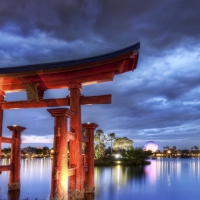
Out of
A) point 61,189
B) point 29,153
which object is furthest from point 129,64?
point 29,153

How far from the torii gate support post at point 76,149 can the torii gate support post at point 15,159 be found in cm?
481

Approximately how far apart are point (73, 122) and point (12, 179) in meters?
6.29

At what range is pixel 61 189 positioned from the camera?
441 inches

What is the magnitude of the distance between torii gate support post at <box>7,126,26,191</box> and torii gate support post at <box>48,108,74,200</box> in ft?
20.4

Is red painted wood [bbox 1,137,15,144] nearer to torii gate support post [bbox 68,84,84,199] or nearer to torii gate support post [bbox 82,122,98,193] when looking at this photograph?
torii gate support post [bbox 68,84,84,199]

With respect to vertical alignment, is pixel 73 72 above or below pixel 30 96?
above

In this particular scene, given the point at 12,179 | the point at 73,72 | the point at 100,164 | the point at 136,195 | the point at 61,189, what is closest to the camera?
the point at 61,189

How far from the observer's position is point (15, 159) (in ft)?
55.9

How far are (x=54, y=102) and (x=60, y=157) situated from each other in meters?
4.06

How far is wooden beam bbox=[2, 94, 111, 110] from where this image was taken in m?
14.0

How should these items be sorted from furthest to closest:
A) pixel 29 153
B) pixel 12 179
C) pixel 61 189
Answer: pixel 29 153 → pixel 12 179 → pixel 61 189

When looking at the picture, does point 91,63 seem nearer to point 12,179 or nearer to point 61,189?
point 61,189

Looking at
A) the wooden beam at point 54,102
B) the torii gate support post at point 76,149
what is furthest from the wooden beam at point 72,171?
the wooden beam at point 54,102

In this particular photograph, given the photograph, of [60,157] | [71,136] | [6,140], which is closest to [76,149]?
[71,136]
